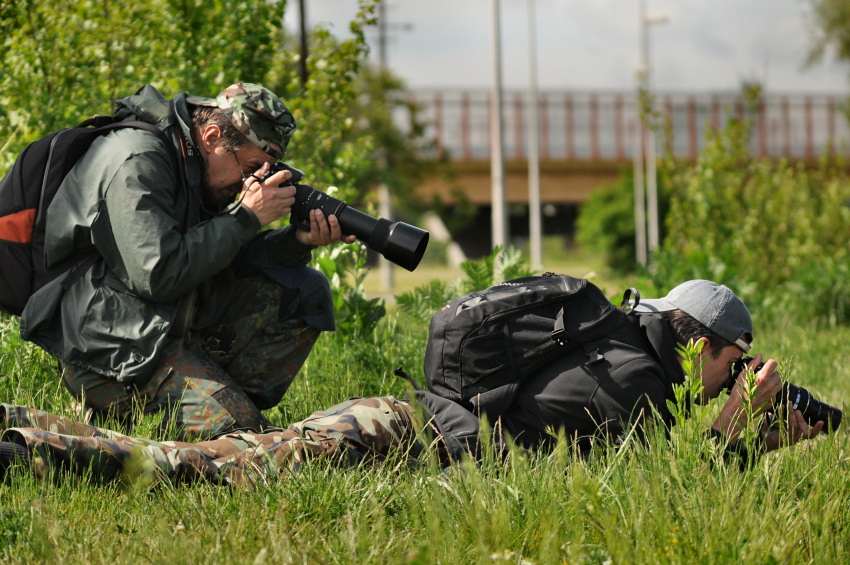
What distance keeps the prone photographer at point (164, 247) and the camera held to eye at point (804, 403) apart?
60.1 inches

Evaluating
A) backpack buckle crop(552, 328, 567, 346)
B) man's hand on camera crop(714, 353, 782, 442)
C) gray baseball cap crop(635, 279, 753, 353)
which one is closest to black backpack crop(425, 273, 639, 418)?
backpack buckle crop(552, 328, 567, 346)

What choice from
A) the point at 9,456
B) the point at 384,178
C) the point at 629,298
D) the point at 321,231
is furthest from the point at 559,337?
the point at 384,178

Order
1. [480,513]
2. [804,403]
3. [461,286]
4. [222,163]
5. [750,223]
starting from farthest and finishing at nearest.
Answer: [750,223]
[461,286]
[222,163]
[804,403]
[480,513]

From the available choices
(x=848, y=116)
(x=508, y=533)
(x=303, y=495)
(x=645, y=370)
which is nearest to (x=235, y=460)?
(x=303, y=495)

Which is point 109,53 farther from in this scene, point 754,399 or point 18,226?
point 754,399

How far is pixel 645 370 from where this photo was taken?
3330 millimetres

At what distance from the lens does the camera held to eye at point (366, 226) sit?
392 cm

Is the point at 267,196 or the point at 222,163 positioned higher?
the point at 222,163

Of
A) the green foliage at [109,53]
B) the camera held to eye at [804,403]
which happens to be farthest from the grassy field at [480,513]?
the green foliage at [109,53]

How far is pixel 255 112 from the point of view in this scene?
12.7 feet

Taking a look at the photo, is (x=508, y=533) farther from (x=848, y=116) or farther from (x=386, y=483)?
(x=848, y=116)

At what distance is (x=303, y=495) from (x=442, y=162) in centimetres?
2318

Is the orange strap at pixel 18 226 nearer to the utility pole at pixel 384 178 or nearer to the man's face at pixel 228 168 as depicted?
the man's face at pixel 228 168

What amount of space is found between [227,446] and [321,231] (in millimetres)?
949
